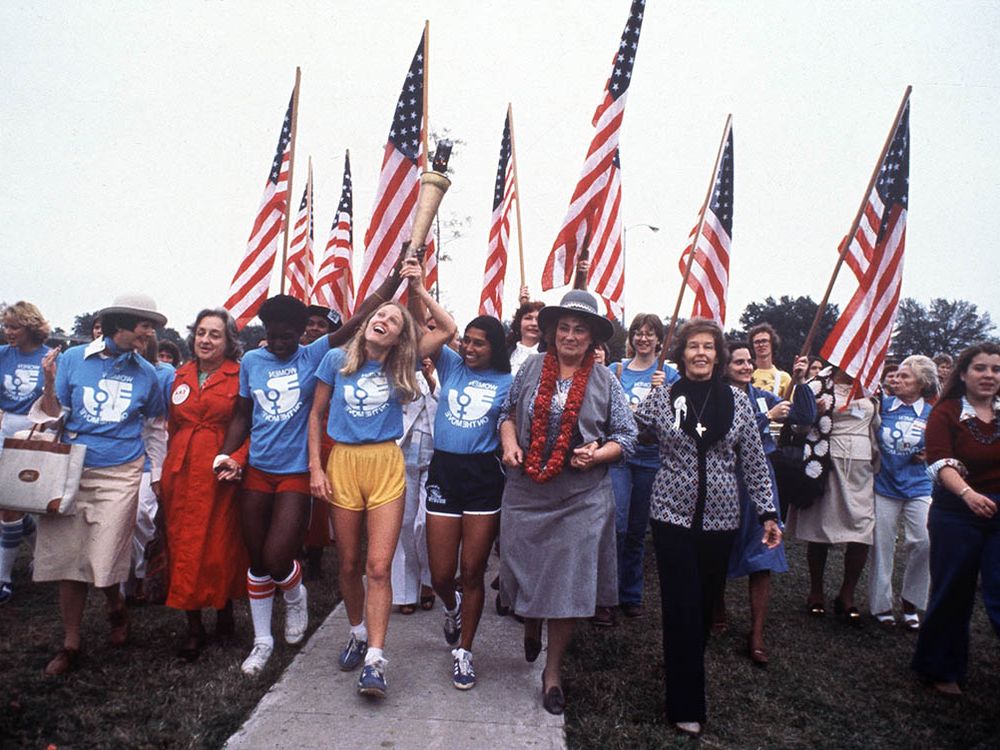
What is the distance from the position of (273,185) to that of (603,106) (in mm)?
3391

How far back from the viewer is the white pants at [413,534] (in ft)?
18.1

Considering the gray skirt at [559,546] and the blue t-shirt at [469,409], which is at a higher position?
the blue t-shirt at [469,409]

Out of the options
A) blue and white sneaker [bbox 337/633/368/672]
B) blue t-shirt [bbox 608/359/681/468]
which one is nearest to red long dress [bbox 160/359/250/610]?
blue and white sneaker [bbox 337/633/368/672]

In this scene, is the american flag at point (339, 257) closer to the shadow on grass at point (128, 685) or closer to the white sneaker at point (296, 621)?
the shadow on grass at point (128, 685)

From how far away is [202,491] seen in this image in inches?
178

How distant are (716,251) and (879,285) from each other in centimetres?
138

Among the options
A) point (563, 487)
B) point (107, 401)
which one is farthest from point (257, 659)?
point (563, 487)

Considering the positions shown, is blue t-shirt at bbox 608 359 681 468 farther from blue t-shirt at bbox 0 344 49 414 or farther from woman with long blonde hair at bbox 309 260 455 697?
blue t-shirt at bbox 0 344 49 414

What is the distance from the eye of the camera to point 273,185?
23.7ft

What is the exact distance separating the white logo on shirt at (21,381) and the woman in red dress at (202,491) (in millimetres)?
2389

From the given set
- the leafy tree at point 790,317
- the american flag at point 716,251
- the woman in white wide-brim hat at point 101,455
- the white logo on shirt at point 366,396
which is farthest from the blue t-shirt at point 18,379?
the leafy tree at point 790,317

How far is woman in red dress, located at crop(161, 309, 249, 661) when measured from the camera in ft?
14.6

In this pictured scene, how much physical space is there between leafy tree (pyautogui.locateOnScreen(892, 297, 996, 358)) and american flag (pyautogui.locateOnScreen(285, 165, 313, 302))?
68522 millimetres

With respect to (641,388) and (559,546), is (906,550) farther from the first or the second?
(559,546)
